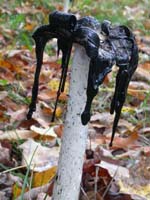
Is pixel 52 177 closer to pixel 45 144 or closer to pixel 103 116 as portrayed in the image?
pixel 45 144

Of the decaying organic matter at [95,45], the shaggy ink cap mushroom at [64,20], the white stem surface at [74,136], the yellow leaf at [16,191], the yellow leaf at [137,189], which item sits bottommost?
the yellow leaf at [16,191]

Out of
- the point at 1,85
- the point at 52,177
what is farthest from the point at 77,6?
the point at 52,177

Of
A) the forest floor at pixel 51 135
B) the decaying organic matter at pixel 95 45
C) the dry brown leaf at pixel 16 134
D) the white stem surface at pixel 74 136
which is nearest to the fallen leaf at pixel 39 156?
the forest floor at pixel 51 135

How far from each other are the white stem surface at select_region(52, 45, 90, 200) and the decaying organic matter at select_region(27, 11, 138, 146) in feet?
0.11

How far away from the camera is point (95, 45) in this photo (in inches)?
45.3

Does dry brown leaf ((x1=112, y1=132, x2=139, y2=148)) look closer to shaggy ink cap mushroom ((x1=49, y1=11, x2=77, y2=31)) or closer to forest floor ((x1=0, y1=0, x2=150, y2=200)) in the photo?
forest floor ((x1=0, y1=0, x2=150, y2=200))

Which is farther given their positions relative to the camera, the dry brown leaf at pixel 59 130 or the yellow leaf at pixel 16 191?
the dry brown leaf at pixel 59 130

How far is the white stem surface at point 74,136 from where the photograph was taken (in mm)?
1222

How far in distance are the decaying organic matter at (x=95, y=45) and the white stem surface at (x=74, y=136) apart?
0.11 feet

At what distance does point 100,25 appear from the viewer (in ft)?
4.06

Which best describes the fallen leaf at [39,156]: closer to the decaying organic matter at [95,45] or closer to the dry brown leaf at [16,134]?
the dry brown leaf at [16,134]

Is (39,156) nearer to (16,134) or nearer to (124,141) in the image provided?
(16,134)

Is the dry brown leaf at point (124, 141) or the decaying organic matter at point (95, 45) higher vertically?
the decaying organic matter at point (95, 45)

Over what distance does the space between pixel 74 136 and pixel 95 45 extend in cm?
24
